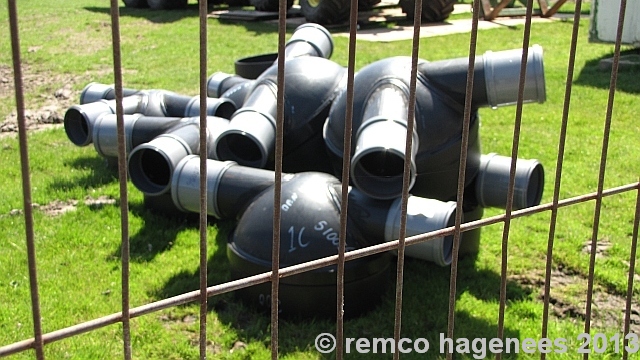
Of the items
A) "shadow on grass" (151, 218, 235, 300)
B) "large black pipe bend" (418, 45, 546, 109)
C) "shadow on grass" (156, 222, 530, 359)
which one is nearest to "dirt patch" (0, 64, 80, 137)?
"shadow on grass" (151, 218, 235, 300)

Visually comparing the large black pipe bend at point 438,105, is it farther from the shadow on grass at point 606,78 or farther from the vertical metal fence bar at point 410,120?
the shadow on grass at point 606,78

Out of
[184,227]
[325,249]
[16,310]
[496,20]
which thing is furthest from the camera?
[496,20]

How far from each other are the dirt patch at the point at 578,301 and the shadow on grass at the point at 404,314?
0.48ft

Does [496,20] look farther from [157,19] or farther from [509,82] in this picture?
[509,82]

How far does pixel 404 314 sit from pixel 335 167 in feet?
3.33

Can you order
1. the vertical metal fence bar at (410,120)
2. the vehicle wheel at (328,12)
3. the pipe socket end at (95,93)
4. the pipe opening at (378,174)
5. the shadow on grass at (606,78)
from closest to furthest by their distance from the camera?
1. the vertical metal fence bar at (410,120)
2. the pipe opening at (378,174)
3. the pipe socket end at (95,93)
4. the shadow on grass at (606,78)
5. the vehicle wheel at (328,12)

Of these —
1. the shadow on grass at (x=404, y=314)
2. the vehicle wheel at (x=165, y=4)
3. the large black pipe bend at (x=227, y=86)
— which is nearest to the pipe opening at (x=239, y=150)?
the shadow on grass at (x=404, y=314)

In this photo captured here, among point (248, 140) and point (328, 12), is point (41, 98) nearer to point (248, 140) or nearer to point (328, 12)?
point (248, 140)

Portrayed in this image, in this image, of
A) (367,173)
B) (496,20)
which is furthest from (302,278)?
(496,20)

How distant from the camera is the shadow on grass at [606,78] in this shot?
910 cm

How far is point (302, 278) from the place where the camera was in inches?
140

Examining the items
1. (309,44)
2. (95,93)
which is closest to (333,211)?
(309,44)

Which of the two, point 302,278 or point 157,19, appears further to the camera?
point 157,19

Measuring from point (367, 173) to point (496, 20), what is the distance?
12.5 meters
